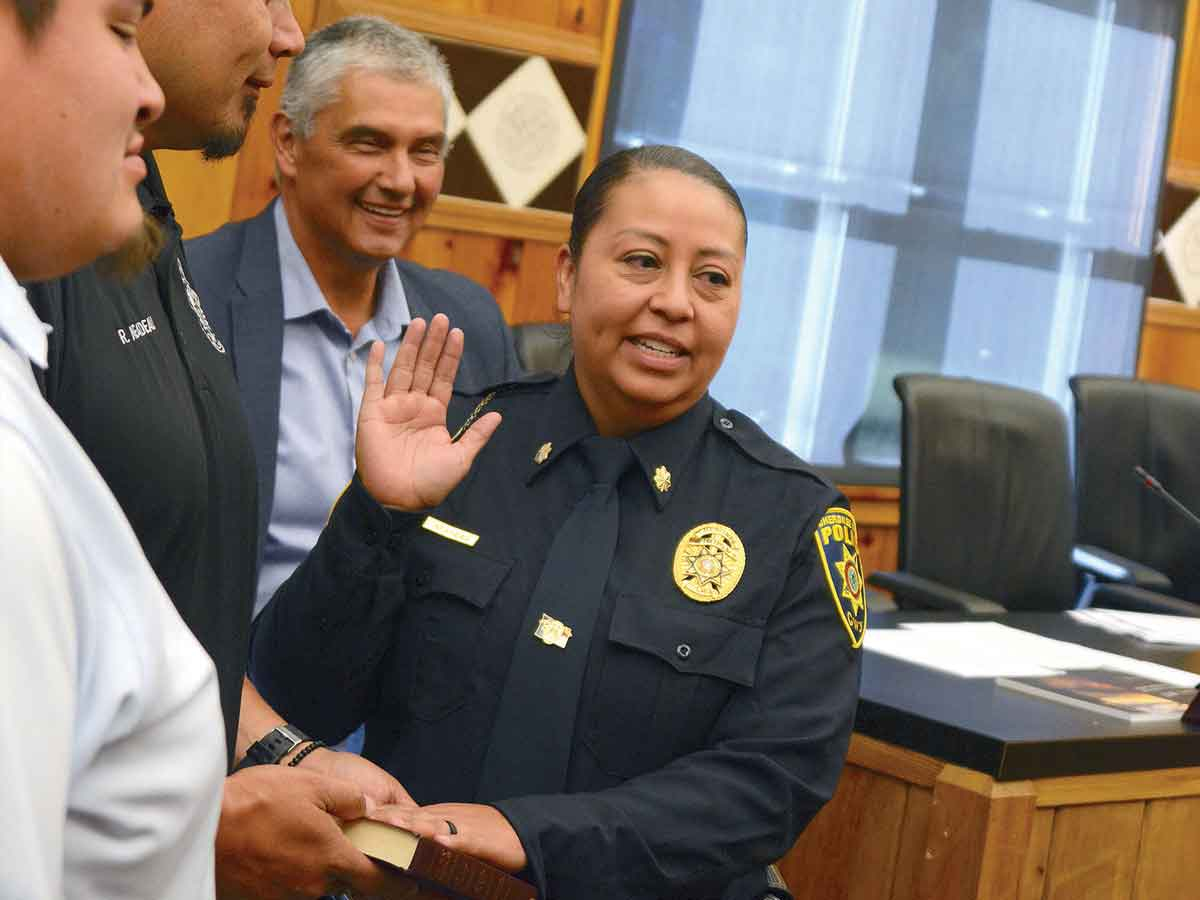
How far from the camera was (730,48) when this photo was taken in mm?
4414

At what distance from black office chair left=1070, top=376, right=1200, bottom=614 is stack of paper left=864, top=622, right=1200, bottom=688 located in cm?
133

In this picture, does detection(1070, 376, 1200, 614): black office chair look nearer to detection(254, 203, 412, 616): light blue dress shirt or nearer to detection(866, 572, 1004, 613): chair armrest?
detection(866, 572, 1004, 613): chair armrest

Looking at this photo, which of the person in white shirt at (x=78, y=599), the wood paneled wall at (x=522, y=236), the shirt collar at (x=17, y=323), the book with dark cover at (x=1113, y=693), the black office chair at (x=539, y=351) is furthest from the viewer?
the wood paneled wall at (x=522, y=236)

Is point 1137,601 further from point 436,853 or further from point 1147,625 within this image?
point 436,853

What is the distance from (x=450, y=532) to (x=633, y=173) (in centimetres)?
46

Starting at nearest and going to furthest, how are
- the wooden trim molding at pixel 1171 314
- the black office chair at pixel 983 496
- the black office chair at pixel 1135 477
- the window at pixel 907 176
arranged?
1. the black office chair at pixel 983 496
2. the black office chair at pixel 1135 477
3. the window at pixel 907 176
4. the wooden trim molding at pixel 1171 314

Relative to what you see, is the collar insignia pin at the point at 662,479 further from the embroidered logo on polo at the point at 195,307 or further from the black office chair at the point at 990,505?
the black office chair at the point at 990,505

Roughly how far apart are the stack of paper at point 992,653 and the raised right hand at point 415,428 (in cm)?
104

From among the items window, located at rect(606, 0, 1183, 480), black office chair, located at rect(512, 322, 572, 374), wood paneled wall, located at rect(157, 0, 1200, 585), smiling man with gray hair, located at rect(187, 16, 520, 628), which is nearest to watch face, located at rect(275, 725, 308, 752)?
smiling man with gray hair, located at rect(187, 16, 520, 628)

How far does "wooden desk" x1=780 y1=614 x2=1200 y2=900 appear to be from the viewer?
1937 millimetres

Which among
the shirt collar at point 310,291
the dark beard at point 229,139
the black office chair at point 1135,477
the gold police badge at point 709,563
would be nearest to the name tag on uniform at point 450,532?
the gold police badge at point 709,563

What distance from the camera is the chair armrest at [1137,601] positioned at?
353 cm

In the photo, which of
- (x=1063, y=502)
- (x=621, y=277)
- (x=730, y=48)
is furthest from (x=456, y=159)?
(x=621, y=277)

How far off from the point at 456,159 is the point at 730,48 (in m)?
0.99
